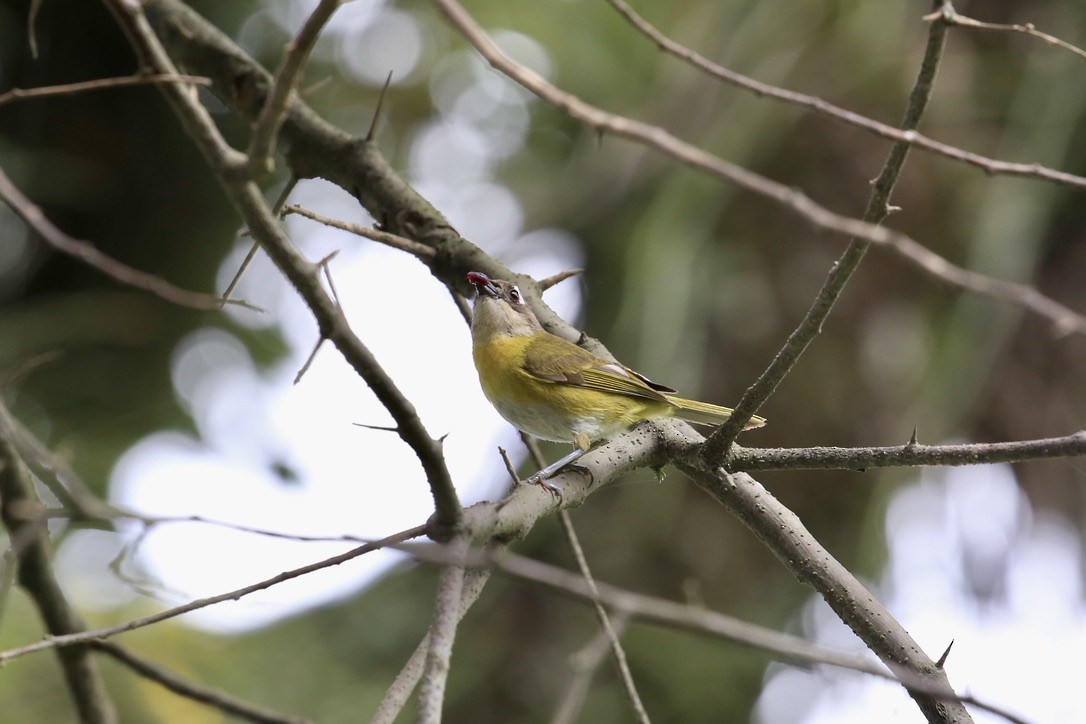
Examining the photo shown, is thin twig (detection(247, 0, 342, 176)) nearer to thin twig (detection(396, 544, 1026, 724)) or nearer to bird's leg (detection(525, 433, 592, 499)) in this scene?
thin twig (detection(396, 544, 1026, 724))

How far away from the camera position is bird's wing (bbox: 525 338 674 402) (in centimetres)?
326

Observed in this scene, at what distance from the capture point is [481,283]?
2887 millimetres

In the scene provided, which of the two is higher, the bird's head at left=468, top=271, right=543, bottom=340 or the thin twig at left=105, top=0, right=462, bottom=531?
the bird's head at left=468, top=271, right=543, bottom=340

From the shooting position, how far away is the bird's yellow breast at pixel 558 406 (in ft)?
11.4

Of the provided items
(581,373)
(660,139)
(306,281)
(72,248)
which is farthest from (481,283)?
(660,139)

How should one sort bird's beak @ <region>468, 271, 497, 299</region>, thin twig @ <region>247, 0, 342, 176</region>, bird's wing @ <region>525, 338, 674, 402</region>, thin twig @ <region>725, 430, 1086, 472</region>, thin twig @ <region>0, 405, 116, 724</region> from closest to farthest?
thin twig @ <region>247, 0, 342, 176</region> → thin twig @ <region>725, 430, 1086, 472</region> → thin twig @ <region>0, 405, 116, 724</region> → bird's beak @ <region>468, 271, 497, 299</region> → bird's wing @ <region>525, 338, 674, 402</region>

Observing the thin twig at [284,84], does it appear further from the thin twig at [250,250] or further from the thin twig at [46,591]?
the thin twig at [46,591]

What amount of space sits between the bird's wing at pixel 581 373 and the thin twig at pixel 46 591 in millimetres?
1669

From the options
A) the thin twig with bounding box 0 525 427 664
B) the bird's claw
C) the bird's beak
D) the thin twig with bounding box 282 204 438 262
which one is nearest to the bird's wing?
the bird's beak

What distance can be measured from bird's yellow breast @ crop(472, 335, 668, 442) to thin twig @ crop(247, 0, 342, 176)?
2.37m

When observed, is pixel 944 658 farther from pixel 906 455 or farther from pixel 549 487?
pixel 549 487

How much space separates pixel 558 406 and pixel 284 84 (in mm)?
2439

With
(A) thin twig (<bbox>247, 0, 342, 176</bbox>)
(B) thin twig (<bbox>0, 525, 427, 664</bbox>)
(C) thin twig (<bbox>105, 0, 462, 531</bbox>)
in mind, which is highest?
(A) thin twig (<bbox>247, 0, 342, 176</bbox>)

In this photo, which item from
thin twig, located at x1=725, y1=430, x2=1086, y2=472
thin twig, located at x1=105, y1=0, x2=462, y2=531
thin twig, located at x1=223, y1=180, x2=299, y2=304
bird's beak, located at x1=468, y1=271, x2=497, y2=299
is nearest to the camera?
thin twig, located at x1=105, y1=0, x2=462, y2=531
